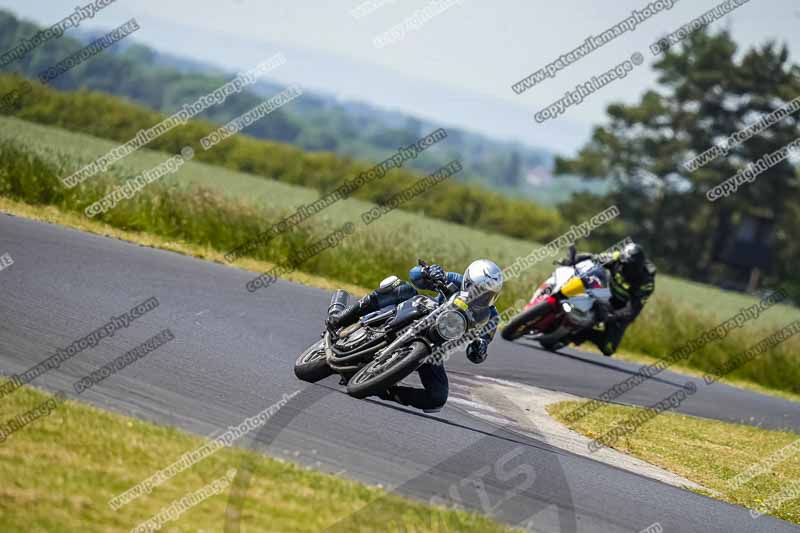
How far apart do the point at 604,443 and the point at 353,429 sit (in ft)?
12.4

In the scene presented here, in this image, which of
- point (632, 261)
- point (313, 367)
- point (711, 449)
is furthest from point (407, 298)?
point (632, 261)

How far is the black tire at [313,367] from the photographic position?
905cm

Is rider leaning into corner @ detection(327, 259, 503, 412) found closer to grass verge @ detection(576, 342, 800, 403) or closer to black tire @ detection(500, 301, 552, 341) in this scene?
black tire @ detection(500, 301, 552, 341)

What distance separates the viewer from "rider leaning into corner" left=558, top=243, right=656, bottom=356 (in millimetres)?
15930

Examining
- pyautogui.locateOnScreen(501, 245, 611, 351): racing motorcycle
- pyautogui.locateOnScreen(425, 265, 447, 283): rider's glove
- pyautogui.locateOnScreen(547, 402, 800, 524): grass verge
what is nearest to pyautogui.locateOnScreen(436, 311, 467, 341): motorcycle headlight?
pyautogui.locateOnScreen(425, 265, 447, 283): rider's glove

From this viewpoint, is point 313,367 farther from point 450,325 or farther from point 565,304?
point 565,304

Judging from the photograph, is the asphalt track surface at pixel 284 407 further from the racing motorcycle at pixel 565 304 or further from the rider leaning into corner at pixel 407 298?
the racing motorcycle at pixel 565 304

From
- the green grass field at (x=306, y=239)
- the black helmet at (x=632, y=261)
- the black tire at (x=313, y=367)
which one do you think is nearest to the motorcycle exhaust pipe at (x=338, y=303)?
the black tire at (x=313, y=367)

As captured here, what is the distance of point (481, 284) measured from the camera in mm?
8289

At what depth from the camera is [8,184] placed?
1658 cm

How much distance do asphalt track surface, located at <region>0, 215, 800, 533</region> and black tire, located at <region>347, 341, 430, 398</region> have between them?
0.14 m

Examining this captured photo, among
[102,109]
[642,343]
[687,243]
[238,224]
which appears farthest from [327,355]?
[687,243]

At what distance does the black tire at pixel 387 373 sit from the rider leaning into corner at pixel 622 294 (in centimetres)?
817

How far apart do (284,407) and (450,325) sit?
59.4 inches
